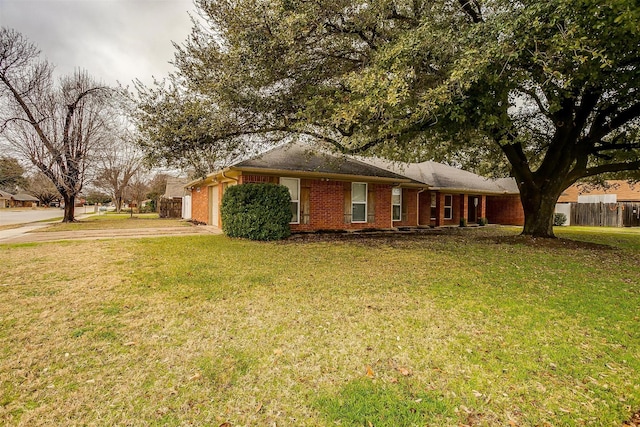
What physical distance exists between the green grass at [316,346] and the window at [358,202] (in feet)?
27.5

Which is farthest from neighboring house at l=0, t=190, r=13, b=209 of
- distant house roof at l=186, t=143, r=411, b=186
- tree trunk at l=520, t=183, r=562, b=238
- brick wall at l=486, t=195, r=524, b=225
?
tree trunk at l=520, t=183, r=562, b=238

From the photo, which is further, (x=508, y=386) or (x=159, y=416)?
(x=508, y=386)

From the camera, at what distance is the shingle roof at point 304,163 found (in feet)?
40.5

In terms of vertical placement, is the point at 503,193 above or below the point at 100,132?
below

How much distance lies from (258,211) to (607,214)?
2567 cm

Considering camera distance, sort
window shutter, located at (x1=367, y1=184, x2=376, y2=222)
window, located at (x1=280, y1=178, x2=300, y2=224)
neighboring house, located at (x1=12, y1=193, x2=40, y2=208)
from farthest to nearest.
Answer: neighboring house, located at (x1=12, y1=193, x2=40, y2=208)
window shutter, located at (x1=367, y1=184, x2=376, y2=222)
window, located at (x1=280, y1=178, x2=300, y2=224)

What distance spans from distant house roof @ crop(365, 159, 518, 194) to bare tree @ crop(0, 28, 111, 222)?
17251 millimetres

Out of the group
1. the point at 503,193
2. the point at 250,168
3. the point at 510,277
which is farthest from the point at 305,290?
the point at 503,193

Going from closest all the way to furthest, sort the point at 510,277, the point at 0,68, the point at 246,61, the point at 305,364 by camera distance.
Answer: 1. the point at 305,364
2. the point at 510,277
3. the point at 246,61
4. the point at 0,68

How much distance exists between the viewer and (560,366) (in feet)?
9.89

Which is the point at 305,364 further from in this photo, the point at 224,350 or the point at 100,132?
the point at 100,132

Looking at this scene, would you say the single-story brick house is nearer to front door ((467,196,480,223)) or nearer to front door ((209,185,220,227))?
front door ((467,196,480,223))

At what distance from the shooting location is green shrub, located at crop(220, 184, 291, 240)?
1100cm

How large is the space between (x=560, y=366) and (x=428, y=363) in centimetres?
122
